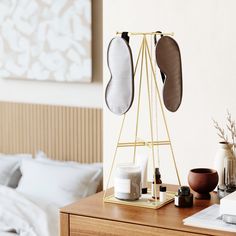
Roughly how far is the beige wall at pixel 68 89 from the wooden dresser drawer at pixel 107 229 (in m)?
1.56

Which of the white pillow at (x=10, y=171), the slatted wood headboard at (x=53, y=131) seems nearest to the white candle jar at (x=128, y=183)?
the slatted wood headboard at (x=53, y=131)

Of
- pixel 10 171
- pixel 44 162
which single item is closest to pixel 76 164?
pixel 44 162

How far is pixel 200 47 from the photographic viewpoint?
8.53 feet

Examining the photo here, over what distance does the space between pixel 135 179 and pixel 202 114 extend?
48 centimetres

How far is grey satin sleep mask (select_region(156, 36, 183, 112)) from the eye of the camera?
2.36 metres

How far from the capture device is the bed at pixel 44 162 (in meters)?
3.28

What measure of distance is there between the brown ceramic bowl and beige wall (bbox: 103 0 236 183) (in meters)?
0.25

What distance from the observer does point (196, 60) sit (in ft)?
8.57

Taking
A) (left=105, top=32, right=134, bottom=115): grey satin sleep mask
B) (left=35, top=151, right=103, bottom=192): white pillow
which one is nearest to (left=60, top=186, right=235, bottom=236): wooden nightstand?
(left=105, top=32, right=134, bottom=115): grey satin sleep mask

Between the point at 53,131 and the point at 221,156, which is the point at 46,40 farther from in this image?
the point at 221,156

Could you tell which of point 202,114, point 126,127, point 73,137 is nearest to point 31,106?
point 73,137

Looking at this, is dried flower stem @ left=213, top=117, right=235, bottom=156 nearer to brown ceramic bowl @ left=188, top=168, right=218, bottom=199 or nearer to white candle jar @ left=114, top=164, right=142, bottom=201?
brown ceramic bowl @ left=188, top=168, right=218, bottom=199

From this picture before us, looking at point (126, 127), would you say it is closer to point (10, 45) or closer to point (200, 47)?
point (200, 47)

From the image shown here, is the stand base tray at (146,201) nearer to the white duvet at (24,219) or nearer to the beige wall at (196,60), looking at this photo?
the beige wall at (196,60)
